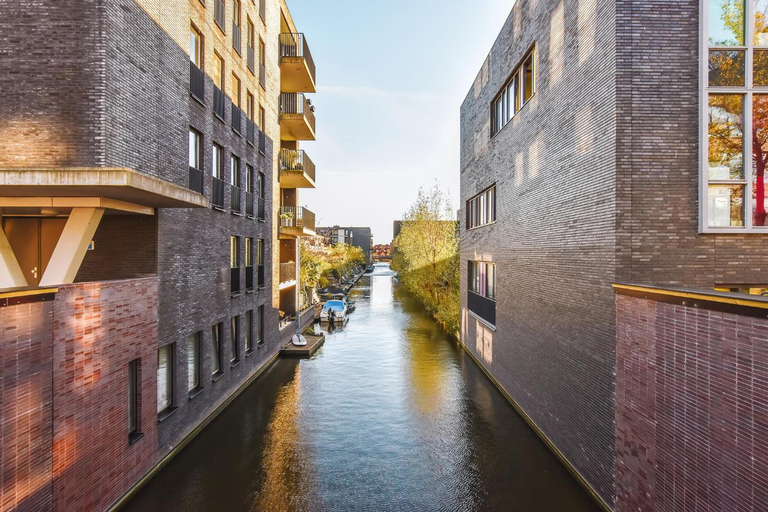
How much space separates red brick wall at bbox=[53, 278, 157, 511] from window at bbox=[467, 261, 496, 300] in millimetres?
10513

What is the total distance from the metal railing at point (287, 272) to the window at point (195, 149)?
902cm

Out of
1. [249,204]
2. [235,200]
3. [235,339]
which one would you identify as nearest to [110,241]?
[235,200]

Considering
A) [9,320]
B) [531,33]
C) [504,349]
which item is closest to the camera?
[9,320]

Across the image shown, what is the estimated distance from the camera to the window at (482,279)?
14.5 metres

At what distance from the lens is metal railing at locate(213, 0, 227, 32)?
36.4 feet

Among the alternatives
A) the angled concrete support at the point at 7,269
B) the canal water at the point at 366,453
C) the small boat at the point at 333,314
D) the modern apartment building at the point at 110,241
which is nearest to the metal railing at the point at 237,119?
the modern apartment building at the point at 110,241

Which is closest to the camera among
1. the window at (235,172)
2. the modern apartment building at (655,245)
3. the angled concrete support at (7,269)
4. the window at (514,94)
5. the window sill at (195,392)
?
the modern apartment building at (655,245)

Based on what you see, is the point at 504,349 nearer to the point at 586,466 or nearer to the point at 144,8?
the point at 586,466

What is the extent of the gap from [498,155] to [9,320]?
40.5 feet

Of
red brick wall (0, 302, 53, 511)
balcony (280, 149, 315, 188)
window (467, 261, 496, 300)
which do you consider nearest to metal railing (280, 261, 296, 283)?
balcony (280, 149, 315, 188)

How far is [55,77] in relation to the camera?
21.0 feet

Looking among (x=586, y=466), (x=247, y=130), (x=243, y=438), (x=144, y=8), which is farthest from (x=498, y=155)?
(x=243, y=438)

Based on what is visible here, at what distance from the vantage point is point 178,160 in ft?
29.1

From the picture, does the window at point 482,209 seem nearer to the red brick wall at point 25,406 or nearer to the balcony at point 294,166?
the balcony at point 294,166
